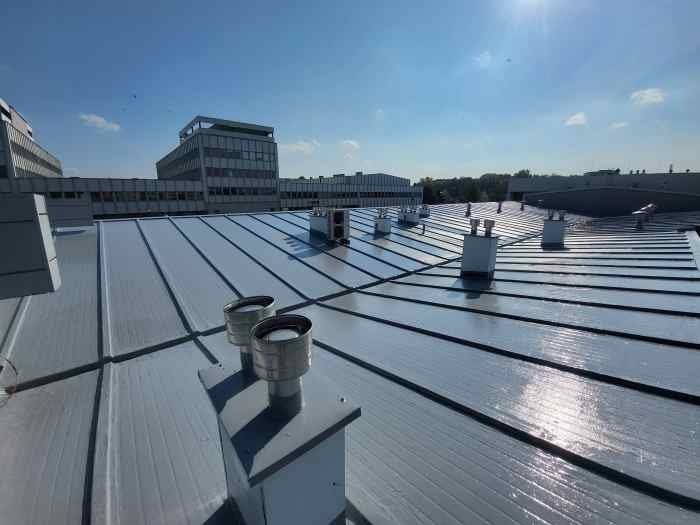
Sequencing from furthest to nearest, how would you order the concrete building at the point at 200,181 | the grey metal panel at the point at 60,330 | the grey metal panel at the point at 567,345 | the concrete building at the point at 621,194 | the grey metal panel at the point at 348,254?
the concrete building at the point at 200,181 < the concrete building at the point at 621,194 < the grey metal panel at the point at 348,254 < the grey metal panel at the point at 60,330 < the grey metal panel at the point at 567,345

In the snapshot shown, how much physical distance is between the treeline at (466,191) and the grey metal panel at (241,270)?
105 metres

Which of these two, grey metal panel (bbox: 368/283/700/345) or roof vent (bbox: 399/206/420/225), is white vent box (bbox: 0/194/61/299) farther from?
roof vent (bbox: 399/206/420/225)

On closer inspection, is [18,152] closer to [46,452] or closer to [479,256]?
[46,452]

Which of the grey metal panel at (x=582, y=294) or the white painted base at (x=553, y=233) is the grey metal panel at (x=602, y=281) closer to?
the grey metal panel at (x=582, y=294)

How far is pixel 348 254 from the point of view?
1270 centimetres

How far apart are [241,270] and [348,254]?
470 centimetres

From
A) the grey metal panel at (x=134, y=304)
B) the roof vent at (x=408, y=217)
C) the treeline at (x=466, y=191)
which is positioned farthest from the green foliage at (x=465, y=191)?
the grey metal panel at (x=134, y=304)

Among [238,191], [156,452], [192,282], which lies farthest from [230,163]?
[156,452]

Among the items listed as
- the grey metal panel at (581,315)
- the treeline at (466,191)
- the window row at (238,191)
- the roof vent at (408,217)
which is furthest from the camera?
the treeline at (466,191)

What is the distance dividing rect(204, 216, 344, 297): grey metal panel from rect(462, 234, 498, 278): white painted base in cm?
476

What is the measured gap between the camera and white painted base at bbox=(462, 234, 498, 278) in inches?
406

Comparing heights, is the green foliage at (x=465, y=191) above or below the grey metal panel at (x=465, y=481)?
above

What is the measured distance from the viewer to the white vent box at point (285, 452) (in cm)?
188

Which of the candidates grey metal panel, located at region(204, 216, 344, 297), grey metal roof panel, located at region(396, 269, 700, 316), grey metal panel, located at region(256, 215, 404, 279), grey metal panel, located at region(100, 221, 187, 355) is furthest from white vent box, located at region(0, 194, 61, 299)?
grey metal roof panel, located at region(396, 269, 700, 316)
